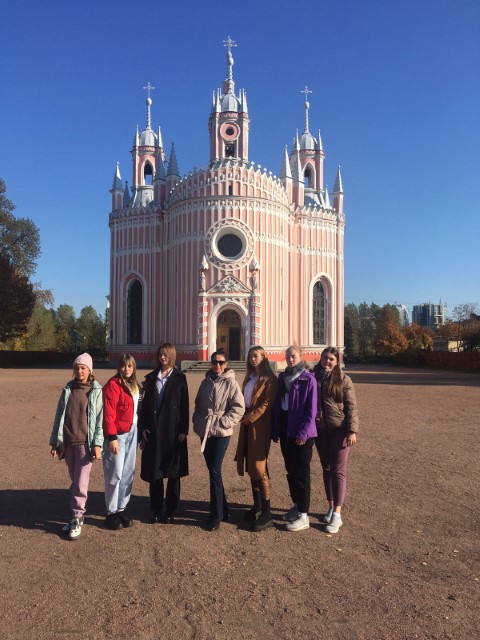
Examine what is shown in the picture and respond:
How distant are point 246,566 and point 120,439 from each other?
202 centimetres

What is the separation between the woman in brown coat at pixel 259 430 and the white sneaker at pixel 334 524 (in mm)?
666

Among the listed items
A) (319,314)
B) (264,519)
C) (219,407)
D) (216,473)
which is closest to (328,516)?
(264,519)

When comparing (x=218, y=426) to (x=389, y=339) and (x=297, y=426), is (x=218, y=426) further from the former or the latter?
(x=389, y=339)

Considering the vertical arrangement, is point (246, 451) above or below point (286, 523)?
above

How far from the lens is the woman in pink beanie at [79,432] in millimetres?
5664

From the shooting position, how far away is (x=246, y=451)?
6203mm

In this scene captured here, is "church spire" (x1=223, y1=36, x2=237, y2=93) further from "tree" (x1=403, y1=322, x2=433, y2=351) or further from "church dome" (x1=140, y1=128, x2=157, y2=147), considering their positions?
"tree" (x1=403, y1=322, x2=433, y2=351)

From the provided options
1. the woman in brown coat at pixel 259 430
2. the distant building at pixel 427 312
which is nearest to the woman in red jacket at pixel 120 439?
the woman in brown coat at pixel 259 430

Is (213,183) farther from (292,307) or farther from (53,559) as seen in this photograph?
(53,559)

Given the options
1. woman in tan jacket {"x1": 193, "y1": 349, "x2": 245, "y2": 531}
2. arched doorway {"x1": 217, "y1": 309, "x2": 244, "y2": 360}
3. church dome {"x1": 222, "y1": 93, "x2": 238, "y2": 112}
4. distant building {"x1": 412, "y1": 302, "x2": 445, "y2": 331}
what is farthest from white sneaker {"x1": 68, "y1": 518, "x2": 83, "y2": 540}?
distant building {"x1": 412, "y1": 302, "x2": 445, "y2": 331}

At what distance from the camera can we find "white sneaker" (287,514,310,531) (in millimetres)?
5832

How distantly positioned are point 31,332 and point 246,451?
57.7 m

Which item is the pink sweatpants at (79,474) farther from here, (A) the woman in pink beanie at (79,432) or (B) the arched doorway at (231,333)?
(B) the arched doorway at (231,333)

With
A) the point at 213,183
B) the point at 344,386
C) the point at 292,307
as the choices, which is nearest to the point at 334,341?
the point at 292,307
